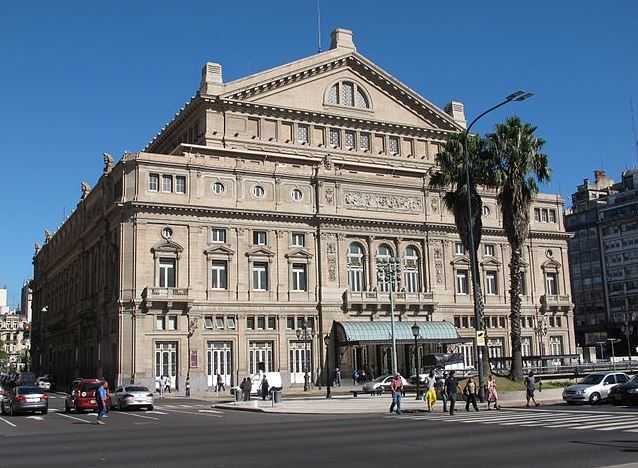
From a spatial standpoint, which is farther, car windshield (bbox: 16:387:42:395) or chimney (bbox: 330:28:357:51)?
chimney (bbox: 330:28:357:51)

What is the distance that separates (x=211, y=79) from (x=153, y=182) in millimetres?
12671

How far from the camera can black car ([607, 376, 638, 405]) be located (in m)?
34.8

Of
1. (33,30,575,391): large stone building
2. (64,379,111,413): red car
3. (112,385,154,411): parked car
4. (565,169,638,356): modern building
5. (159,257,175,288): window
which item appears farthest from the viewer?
(565,169,638,356): modern building

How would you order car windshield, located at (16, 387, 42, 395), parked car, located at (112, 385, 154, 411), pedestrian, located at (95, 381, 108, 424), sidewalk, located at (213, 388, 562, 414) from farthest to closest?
1. parked car, located at (112, 385, 154, 411)
2. car windshield, located at (16, 387, 42, 395)
3. sidewalk, located at (213, 388, 562, 414)
4. pedestrian, located at (95, 381, 108, 424)

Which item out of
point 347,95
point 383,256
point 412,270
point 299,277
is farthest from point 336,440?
point 347,95

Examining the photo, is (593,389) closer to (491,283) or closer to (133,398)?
(133,398)

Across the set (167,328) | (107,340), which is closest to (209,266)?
(167,328)

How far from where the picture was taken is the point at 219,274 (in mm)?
61625

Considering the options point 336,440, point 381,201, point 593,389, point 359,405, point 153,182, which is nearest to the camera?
point 336,440

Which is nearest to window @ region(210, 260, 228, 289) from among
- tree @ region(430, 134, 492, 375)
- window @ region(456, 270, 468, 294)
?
tree @ region(430, 134, 492, 375)

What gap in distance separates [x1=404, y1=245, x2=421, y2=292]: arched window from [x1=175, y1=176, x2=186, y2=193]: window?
22269 mm

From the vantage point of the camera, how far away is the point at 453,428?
2483 centimetres

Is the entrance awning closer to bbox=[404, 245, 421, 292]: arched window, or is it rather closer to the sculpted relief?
bbox=[404, 245, 421, 292]: arched window

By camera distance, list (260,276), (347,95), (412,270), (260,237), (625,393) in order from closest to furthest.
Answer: (625,393) → (260,276) → (260,237) → (412,270) → (347,95)
